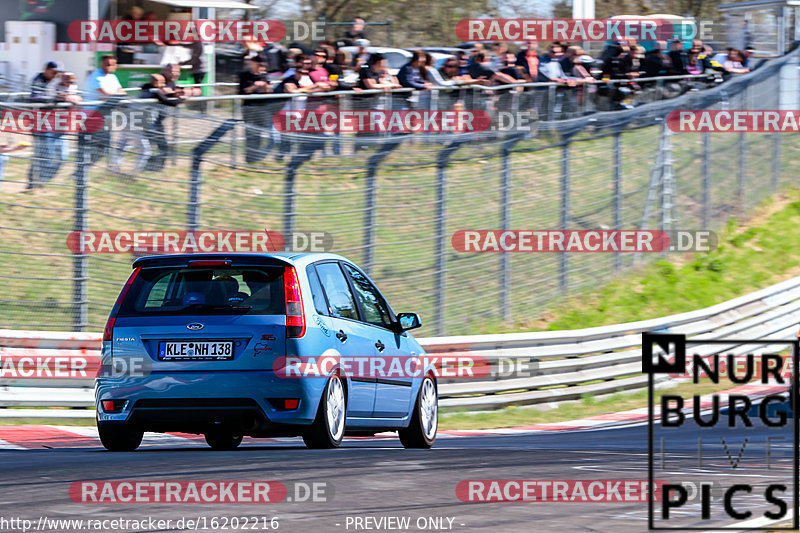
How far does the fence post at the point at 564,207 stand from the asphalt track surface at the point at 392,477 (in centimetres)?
906

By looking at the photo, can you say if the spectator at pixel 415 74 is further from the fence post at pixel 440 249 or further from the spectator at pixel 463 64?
the fence post at pixel 440 249

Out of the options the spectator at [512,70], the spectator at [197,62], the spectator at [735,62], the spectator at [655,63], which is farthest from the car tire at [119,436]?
the spectator at [735,62]

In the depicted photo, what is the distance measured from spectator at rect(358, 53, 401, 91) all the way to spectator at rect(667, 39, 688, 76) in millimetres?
5738

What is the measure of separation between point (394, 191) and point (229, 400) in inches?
341

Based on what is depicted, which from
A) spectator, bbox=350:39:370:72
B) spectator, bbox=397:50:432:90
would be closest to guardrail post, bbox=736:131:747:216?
spectator, bbox=397:50:432:90

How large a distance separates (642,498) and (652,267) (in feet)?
49.2

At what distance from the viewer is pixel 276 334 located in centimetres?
856

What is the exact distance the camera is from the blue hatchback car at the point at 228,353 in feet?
28.1

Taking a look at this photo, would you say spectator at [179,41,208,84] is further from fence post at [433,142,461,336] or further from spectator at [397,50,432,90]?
fence post at [433,142,461,336]

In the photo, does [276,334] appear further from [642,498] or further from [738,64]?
[738,64]

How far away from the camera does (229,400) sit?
858 cm

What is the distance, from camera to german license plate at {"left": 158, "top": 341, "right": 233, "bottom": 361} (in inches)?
338

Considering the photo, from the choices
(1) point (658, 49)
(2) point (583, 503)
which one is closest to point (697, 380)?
(2) point (583, 503)

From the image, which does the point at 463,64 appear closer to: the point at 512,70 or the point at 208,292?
the point at 512,70
